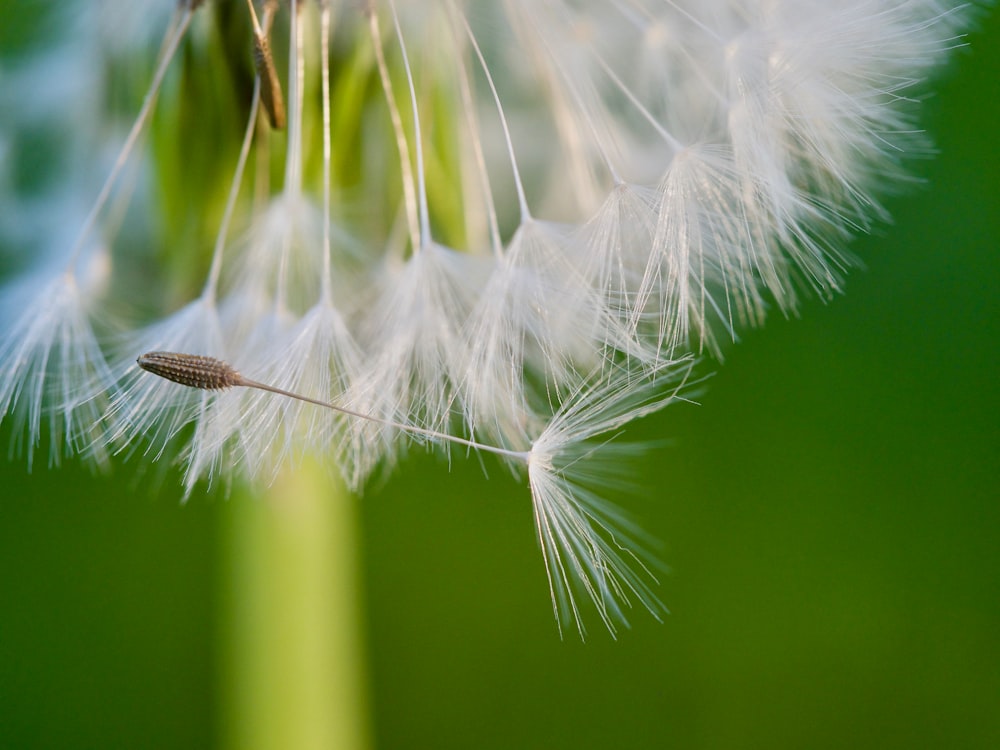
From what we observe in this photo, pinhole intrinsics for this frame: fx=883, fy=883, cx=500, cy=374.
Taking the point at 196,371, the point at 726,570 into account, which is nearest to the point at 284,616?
the point at 196,371

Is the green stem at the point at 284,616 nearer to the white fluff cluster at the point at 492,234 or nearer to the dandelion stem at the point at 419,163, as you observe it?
the white fluff cluster at the point at 492,234

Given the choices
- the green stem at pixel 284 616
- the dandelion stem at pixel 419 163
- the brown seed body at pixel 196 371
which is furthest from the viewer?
the green stem at pixel 284 616

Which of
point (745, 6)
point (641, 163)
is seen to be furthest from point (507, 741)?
point (745, 6)

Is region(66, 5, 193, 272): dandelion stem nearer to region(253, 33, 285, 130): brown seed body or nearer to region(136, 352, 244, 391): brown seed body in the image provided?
region(253, 33, 285, 130): brown seed body

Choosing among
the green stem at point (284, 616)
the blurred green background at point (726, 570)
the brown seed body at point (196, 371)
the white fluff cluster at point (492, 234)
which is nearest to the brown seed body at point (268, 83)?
the white fluff cluster at point (492, 234)

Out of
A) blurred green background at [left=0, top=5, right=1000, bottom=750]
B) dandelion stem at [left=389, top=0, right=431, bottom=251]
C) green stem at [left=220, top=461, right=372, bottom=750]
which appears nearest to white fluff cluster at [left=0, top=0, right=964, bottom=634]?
dandelion stem at [left=389, top=0, right=431, bottom=251]

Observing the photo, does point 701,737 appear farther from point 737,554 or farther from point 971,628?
point 971,628

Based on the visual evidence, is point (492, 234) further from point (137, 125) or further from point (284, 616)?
point (284, 616)
